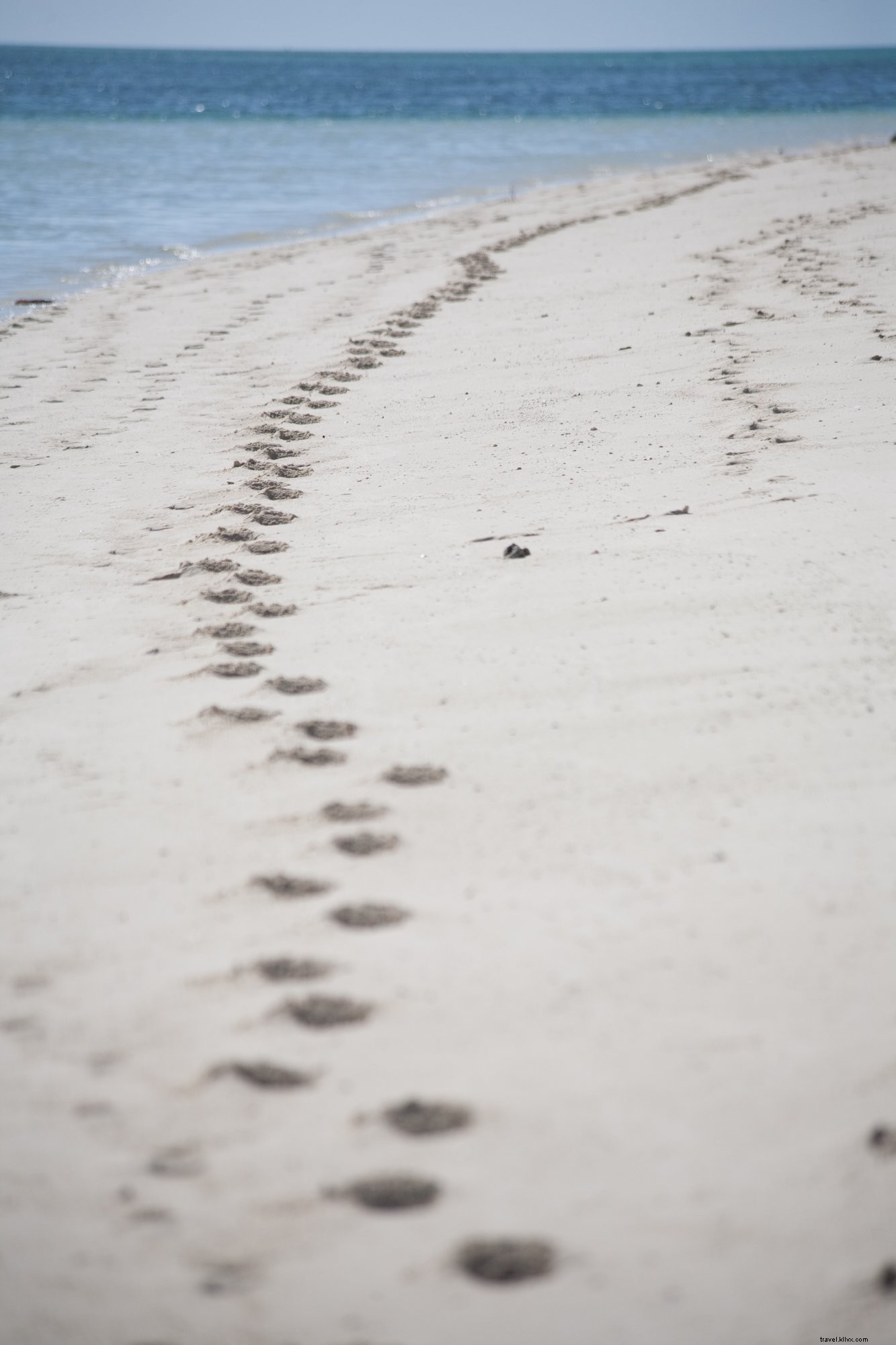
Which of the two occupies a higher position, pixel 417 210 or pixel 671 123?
pixel 671 123

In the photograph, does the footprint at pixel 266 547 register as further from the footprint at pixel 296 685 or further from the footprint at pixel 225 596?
the footprint at pixel 296 685

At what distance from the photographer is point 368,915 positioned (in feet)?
5.93

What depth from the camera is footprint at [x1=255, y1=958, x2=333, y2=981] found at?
1704 millimetres

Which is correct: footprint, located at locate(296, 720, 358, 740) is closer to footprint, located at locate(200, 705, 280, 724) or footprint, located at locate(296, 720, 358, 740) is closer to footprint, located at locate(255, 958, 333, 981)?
footprint, located at locate(200, 705, 280, 724)

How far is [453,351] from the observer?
5.41 metres

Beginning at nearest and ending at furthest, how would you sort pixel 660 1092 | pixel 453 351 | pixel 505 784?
pixel 660 1092
pixel 505 784
pixel 453 351

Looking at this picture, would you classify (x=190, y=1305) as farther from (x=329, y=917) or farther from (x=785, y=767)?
(x=785, y=767)

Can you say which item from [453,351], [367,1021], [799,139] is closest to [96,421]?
[453,351]

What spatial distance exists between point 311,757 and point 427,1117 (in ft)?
2.96

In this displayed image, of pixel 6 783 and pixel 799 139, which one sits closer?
pixel 6 783

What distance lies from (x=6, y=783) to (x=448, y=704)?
93 centimetres

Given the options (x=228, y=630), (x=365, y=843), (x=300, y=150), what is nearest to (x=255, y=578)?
(x=228, y=630)

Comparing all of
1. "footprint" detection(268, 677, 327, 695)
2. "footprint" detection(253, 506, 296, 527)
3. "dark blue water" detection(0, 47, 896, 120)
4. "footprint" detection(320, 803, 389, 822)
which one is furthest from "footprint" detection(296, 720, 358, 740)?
"dark blue water" detection(0, 47, 896, 120)

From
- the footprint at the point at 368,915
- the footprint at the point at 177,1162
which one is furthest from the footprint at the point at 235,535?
the footprint at the point at 177,1162
